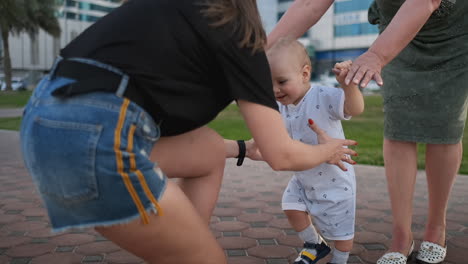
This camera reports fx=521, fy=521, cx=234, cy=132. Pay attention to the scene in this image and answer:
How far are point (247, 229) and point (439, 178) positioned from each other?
128cm

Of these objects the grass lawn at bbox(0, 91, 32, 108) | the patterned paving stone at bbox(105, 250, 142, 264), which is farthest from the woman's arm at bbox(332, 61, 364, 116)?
the grass lawn at bbox(0, 91, 32, 108)

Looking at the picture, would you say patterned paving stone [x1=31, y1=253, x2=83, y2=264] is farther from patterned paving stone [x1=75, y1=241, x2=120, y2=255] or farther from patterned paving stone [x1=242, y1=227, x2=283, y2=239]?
patterned paving stone [x1=242, y1=227, x2=283, y2=239]

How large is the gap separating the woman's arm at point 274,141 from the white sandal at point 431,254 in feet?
4.31

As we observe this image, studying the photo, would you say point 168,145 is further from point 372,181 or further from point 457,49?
point 372,181

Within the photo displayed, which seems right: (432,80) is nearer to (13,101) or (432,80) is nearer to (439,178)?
(439,178)

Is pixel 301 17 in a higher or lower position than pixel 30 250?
higher

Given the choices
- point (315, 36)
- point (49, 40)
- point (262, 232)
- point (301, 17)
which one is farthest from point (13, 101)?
point (315, 36)

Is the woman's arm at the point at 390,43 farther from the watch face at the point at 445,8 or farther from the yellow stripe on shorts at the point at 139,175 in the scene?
the yellow stripe on shorts at the point at 139,175

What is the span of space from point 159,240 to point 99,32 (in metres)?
0.64

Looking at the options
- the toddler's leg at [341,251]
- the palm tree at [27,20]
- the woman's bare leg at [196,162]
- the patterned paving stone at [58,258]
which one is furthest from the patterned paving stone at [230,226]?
the palm tree at [27,20]

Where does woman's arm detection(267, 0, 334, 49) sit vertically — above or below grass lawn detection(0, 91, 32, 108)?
above

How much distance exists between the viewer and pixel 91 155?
4.59 feet

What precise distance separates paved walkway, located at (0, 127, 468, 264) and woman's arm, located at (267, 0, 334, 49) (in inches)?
48.3

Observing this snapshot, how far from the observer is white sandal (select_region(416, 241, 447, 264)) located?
2720 mm
